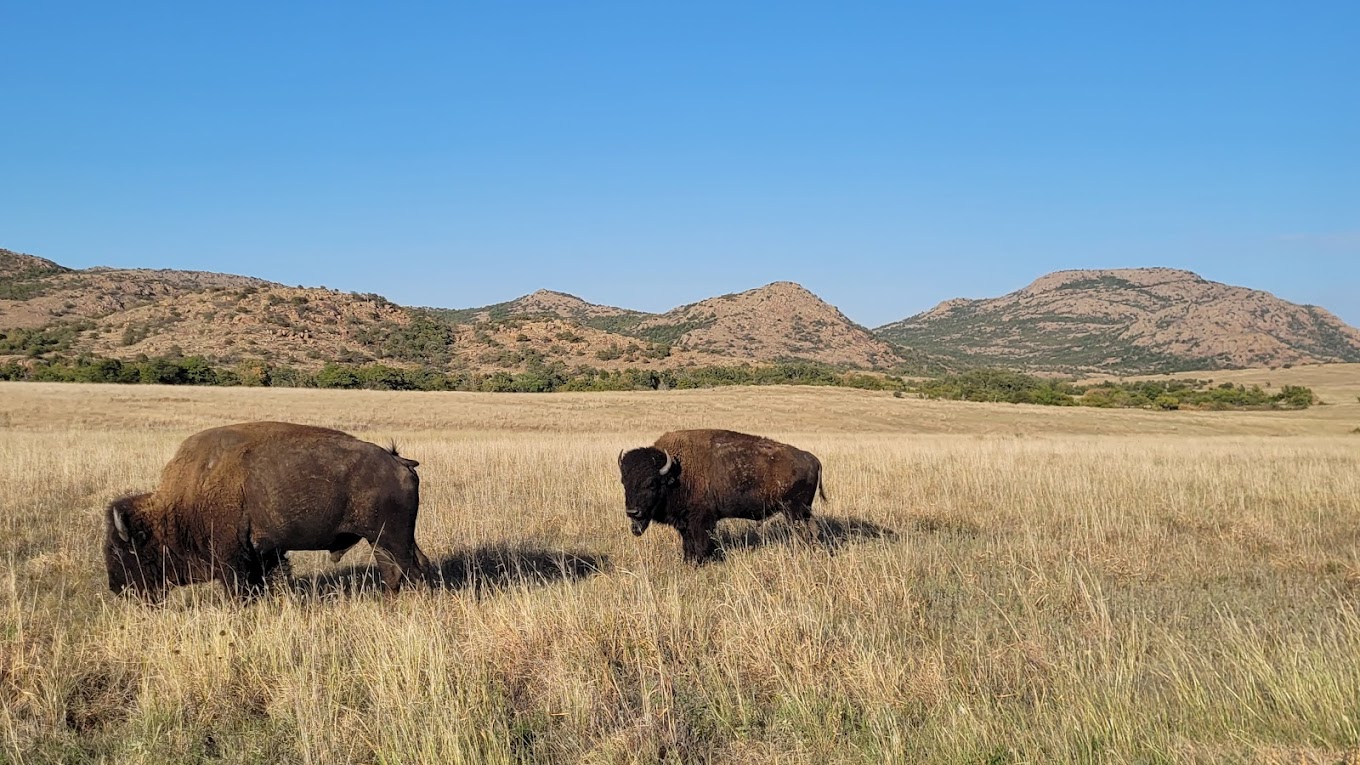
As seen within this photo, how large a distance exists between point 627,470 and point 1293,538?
885 cm

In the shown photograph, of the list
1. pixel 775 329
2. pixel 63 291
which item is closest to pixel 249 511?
pixel 63 291

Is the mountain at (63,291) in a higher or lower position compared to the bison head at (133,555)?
higher

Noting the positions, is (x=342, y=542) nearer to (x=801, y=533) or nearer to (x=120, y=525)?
(x=120, y=525)

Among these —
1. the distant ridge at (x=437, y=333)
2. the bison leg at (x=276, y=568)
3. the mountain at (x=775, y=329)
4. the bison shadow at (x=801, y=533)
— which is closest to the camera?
the bison leg at (x=276, y=568)

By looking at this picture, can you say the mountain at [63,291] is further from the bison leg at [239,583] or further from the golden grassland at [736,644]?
the bison leg at [239,583]

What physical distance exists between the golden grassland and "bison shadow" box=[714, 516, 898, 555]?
93 millimetres

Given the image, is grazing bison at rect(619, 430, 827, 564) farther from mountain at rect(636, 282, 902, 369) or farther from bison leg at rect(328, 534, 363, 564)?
mountain at rect(636, 282, 902, 369)

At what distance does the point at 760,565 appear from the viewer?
883cm

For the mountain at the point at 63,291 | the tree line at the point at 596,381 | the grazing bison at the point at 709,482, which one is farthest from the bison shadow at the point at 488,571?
the mountain at the point at 63,291

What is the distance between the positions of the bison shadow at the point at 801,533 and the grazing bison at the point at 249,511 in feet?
14.2

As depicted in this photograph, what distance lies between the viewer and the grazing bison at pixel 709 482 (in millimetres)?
9852

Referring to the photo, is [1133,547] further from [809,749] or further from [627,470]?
[809,749]

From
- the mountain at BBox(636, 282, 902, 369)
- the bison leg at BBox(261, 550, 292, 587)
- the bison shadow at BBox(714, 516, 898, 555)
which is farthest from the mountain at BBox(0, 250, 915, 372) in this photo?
the bison leg at BBox(261, 550, 292, 587)

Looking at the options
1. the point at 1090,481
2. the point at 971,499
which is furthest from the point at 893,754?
the point at 1090,481
